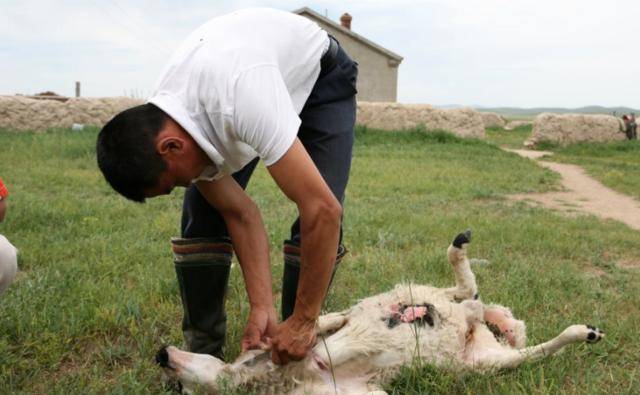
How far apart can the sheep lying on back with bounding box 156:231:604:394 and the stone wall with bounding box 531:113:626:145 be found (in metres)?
13.5

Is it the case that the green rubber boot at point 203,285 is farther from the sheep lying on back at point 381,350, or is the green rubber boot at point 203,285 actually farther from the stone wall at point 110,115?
the stone wall at point 110,115

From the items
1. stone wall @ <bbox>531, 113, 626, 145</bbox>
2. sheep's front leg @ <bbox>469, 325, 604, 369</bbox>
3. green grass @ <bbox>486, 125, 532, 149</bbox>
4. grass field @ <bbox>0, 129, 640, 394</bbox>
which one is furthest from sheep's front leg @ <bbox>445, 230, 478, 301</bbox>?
green grass @ <bbox>486, 125, 532, 149</bbox>

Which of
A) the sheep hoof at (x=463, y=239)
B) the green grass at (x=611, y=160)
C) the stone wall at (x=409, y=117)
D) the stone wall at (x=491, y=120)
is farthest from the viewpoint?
the stone wall at (x=491, y=120)

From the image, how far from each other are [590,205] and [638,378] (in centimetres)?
499

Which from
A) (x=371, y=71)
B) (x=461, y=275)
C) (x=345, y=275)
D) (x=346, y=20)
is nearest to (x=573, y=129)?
(x=371, y=71)

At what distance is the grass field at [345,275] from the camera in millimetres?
2410

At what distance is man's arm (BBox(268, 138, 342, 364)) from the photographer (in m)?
1.71

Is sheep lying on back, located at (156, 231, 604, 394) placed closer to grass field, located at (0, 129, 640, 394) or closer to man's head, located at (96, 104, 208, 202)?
grass field, located at (0, 129, 640, 394)

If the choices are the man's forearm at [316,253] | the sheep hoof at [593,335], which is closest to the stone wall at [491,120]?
the sheep hoof at [593,335]

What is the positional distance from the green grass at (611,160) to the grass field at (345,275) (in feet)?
7.53

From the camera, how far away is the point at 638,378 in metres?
2.42

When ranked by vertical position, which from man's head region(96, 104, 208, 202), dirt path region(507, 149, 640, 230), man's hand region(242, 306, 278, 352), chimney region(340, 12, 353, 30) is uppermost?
chimney region(340, 12, 353, 30)

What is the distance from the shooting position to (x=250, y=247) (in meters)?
2.33

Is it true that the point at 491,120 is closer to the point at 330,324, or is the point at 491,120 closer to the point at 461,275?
the point at 461,275
